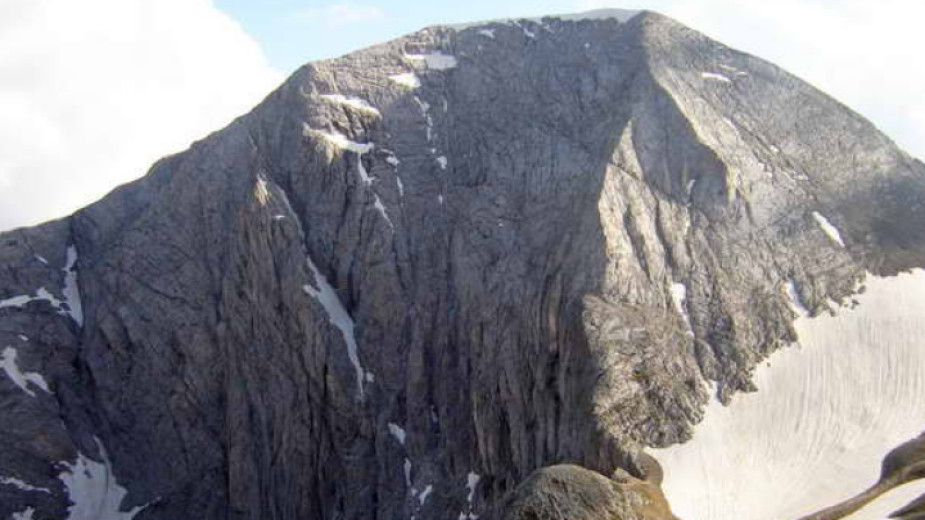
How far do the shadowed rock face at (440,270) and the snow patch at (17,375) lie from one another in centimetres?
51

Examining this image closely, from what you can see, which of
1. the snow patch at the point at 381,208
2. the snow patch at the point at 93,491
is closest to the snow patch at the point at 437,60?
the snow patch at the point at 381,208

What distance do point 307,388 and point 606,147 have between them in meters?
30.2

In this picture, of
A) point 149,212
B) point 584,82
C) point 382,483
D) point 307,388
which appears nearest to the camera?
point 382,483

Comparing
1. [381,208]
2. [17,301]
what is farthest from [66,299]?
[381,208]

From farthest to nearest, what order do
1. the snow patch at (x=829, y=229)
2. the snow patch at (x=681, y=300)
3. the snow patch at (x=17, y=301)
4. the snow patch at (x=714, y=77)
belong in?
the snow patch at (x=17, y=301)
the snow patch at (x=714, y=77)
the snow patch at (x=829, y=229)
the snow patch at (x=681, y=300)

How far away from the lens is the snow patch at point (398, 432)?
78.9 meters

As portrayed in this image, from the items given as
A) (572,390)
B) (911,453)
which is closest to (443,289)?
(572,390)

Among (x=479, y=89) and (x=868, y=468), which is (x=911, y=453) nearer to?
(x=868, y=468)

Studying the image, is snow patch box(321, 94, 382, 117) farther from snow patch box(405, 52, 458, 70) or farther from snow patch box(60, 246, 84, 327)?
snow patch box(60, 246, 84, 327)

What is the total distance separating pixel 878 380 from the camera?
214 feet

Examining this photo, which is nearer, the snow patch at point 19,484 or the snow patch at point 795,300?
the snow patch at point 795,300

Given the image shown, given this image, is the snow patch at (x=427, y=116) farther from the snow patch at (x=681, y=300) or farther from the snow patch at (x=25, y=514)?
the snow patch at (x=25, y=514)

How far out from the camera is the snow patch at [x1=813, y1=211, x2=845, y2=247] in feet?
249

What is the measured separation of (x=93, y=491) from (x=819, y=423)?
5862 cm
